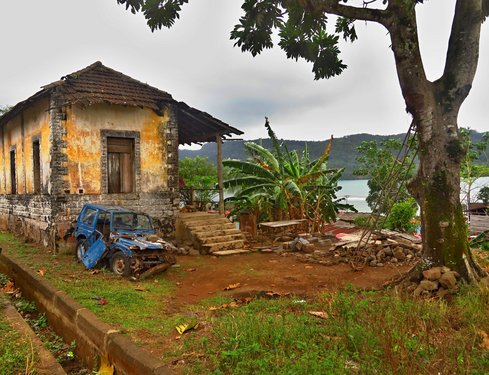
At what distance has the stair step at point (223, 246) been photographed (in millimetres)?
12648

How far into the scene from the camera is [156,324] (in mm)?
5781

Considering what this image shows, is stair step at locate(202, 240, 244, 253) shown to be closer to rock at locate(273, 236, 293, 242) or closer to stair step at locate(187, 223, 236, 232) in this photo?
stair step at locate(187, 223, 236, 232)

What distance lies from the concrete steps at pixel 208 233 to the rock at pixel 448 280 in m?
7.49

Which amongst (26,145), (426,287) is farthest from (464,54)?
(26,145)

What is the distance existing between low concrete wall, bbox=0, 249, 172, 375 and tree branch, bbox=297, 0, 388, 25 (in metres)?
6.79

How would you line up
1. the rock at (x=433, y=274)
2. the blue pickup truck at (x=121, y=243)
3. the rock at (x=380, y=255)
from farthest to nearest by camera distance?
1. the rock at (x=380, y=255)
2. the blue pickup truck at (x=121, y=243)
3. the rock at (x=433, y=274)

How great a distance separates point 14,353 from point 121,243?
14.7 feet

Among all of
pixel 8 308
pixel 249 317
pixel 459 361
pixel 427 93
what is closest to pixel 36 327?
pixel 8 308

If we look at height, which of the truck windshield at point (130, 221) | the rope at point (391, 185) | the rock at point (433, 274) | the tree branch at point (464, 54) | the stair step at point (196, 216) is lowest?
the rock at point (433, 274)

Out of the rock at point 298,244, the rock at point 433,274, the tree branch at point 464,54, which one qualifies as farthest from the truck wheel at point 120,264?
the tree branch at point 464,54

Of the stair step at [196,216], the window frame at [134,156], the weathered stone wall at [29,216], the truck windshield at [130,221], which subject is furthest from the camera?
the stair step at [196,216]

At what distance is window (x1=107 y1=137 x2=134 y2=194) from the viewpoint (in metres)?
→ 13.2

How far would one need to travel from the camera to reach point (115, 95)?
12672 mm

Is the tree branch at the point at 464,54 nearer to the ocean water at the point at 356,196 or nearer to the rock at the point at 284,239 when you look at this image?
the rock at the point at 284,239
